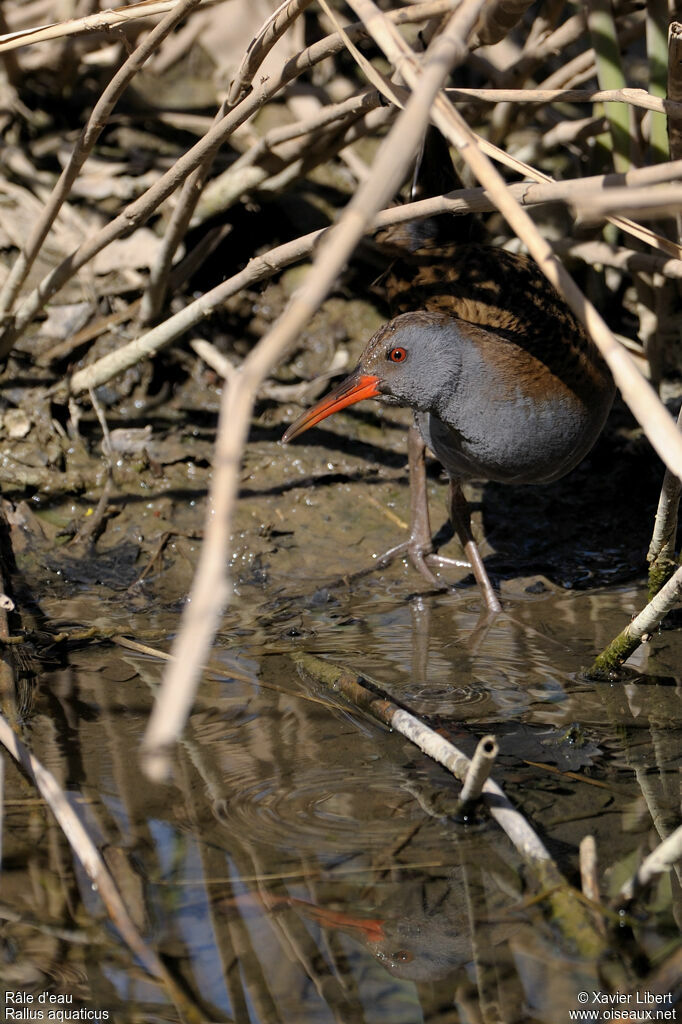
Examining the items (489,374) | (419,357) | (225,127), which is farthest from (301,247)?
(489,374)

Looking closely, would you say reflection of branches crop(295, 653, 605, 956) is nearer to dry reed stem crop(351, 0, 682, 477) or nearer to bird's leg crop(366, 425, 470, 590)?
dry reed stem crop(351, 0, 682, 477)

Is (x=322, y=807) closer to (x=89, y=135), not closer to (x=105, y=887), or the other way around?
(x=105, y=887)

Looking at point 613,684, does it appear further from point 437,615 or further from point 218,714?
point 218,714

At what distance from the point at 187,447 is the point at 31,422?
0.63 m

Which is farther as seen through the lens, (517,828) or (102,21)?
(102,21)

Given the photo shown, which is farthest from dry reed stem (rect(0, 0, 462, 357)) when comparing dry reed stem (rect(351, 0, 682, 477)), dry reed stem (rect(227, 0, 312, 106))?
dry reed stem (rect(351, 0, 682, 477))

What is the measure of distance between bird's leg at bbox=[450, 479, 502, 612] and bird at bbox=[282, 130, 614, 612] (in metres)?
0.01

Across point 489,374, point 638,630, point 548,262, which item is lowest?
Result: point 638,630

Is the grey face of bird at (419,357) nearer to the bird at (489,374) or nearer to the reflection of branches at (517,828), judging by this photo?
the bird at (489,374)

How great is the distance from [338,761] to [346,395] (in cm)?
124

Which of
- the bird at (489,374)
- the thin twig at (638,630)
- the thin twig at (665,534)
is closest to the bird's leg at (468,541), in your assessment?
the bird at (489,374)

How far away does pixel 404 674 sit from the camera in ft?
10.4

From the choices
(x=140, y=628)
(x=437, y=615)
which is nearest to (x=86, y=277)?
(x=140, y=628)

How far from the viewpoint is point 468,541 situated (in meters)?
3.85
